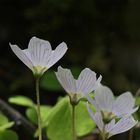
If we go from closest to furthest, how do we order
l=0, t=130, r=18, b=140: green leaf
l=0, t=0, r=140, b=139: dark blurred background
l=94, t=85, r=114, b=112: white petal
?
l=94, t=85, r=114, b=112: white petal → l=0, t=130, r=18, b=140: green leaf → l=0, t=0, r=140, b=139: dark blurred background

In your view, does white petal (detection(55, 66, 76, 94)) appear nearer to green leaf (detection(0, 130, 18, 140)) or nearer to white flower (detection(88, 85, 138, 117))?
white flower (detection(88, 85, 138, 117))

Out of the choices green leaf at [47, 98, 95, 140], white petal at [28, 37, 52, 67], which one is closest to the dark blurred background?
green leaf at [47, 98, 95, 140]

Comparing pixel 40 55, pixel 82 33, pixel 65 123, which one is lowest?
pixel 82 33

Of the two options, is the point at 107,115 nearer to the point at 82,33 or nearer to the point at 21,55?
the point at 21,55

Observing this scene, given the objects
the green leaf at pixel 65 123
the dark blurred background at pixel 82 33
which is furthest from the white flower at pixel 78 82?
the dark blurred background at pixel 82 33

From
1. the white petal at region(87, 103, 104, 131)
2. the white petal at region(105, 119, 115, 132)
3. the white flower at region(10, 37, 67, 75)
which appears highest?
the white flower at region(10, 37, 67, 75)

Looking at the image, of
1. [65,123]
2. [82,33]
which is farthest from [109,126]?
[82,33]

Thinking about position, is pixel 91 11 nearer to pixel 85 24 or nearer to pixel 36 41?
pixel 85 24

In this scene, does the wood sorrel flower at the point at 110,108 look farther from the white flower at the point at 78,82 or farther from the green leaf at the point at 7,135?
the green leaf at the point at 7,135
